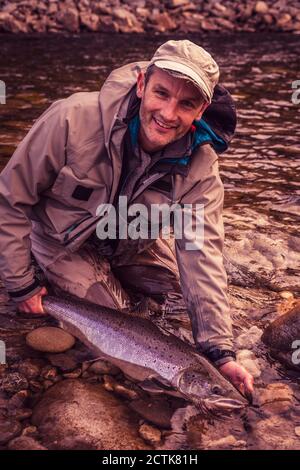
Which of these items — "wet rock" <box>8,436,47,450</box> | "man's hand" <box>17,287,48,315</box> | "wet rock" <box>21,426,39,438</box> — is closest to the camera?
"wet rock" <box>8,436,47,450</box>

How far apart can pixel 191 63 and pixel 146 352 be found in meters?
2.00

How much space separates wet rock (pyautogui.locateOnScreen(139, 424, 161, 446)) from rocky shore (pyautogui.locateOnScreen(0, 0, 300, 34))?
69.1 feet

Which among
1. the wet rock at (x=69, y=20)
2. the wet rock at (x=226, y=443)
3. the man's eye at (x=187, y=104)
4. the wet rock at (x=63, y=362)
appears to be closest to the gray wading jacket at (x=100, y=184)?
the man's eye at (x=187, y=104)

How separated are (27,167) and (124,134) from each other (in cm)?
75

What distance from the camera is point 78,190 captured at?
14.8 feet

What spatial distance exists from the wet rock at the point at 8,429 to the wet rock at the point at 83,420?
11 centimetres

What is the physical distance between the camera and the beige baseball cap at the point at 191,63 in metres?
3.94

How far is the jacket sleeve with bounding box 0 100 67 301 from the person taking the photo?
429 centimetres

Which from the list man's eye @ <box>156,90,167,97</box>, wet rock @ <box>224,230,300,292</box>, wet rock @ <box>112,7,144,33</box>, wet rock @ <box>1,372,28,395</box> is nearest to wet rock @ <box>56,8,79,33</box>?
wet rock @ <box>112,7,144,33</box>

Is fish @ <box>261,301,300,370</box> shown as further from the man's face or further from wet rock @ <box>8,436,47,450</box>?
wet rock @ <box>8,436,47,450</box>

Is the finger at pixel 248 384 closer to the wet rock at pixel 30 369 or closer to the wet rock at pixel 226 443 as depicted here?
the wet rock at pixel 226 443

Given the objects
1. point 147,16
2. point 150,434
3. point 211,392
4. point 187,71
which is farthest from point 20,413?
point 147,16

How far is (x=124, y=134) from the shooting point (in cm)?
425

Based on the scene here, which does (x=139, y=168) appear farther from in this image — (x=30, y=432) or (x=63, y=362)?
(x=30, y=432)
